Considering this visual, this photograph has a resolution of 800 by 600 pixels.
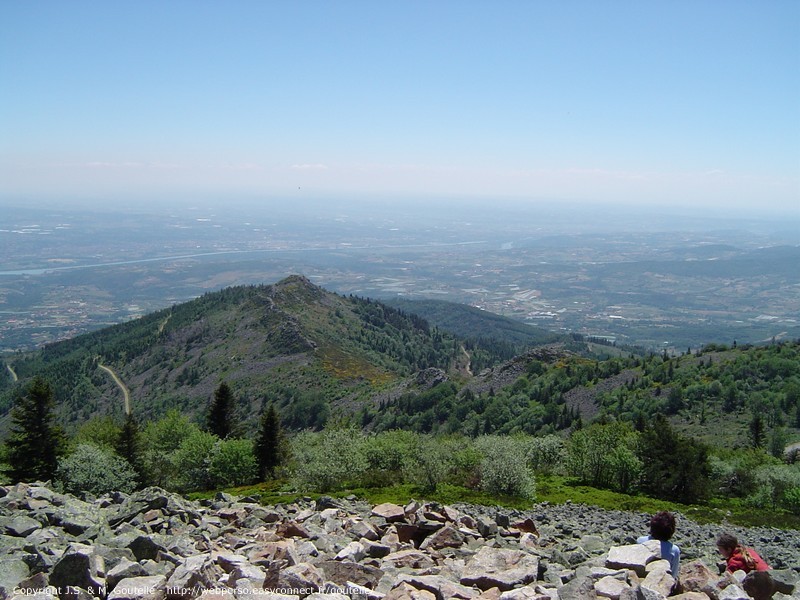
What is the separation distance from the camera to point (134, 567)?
16266 millimetres

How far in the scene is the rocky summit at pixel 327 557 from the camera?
1512 centimetres

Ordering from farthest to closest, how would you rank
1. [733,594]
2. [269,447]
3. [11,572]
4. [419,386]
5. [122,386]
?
[122,386], [419,386], [269,447], [11,572], [733,594]

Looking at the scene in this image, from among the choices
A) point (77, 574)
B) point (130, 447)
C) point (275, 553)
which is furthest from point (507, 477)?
point (130, 447)

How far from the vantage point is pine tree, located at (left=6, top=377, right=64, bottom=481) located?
182ft

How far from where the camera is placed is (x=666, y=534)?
1556 cm

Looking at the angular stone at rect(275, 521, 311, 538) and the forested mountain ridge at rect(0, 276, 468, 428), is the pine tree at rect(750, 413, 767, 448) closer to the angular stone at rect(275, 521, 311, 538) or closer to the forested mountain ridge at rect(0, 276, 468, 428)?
the forested mountain ridge at rect(0, 276, 468, 428)

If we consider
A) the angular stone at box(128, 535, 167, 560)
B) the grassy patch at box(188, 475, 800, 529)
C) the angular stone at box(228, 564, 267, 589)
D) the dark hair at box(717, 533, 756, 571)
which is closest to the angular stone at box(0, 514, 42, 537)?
the angular stone at box(128, 535, 167, 560)

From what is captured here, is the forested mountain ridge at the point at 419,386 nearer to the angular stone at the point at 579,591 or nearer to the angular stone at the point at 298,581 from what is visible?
the angular stone at the point at 579,591

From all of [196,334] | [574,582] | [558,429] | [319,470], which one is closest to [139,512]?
[574,582]

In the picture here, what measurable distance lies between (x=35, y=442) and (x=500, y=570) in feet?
186

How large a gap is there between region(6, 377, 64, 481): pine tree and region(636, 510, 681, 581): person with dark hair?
58.8 m

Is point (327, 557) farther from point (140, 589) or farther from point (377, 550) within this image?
point (140, 589)

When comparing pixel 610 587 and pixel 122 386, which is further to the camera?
pixel 122 386

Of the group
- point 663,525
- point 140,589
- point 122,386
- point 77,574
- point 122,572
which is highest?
point 663,525
